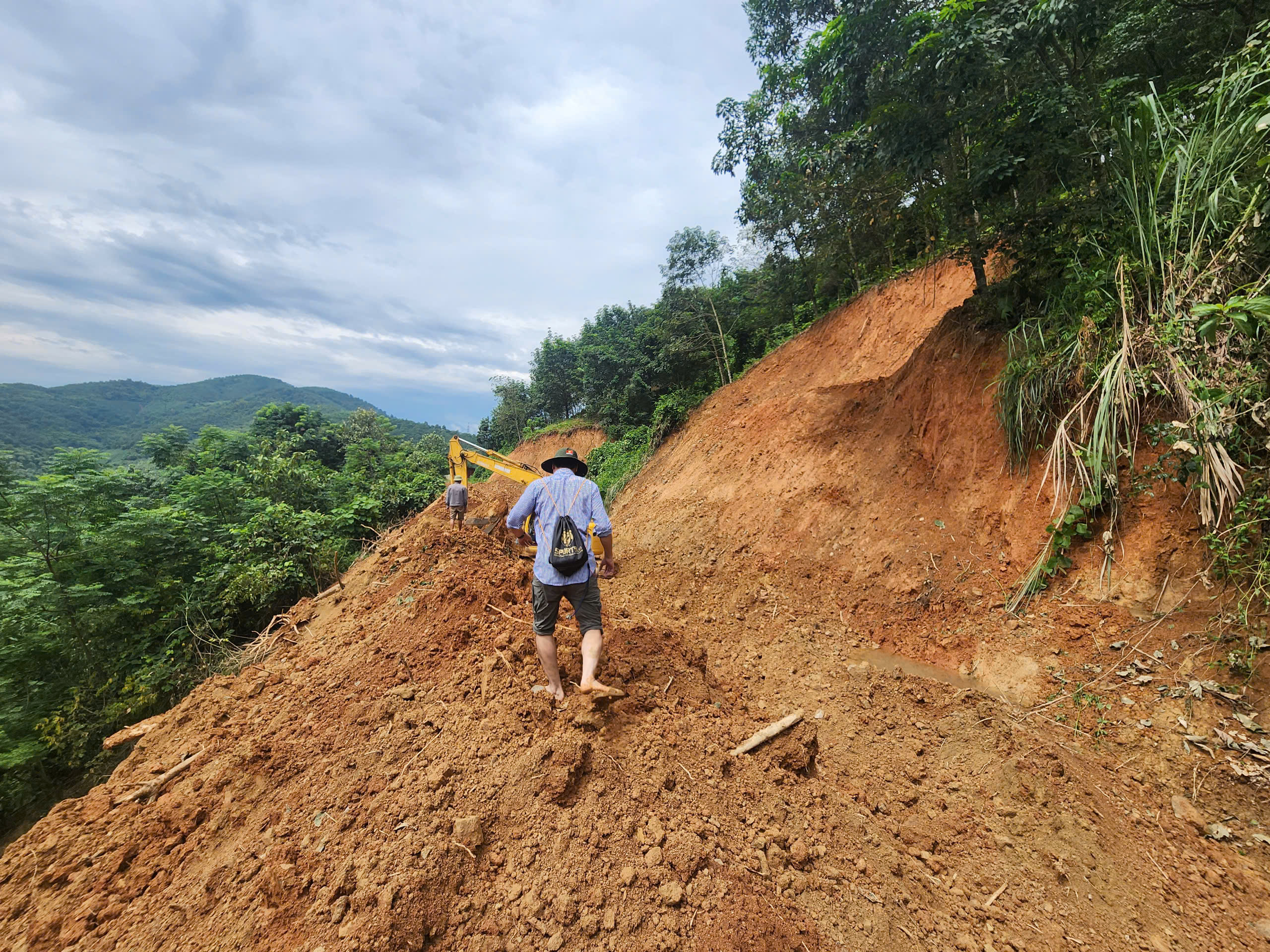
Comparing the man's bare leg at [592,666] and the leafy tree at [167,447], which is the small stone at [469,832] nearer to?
the man's bare leg at [592,666]

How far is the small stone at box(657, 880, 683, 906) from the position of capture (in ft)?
5.70

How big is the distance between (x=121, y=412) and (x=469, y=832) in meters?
170

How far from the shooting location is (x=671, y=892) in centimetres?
176

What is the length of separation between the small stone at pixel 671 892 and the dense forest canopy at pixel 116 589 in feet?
22.7

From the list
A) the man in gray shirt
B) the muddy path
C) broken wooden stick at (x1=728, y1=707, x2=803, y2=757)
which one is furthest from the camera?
the man in gray shirt

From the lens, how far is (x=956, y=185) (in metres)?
4.68

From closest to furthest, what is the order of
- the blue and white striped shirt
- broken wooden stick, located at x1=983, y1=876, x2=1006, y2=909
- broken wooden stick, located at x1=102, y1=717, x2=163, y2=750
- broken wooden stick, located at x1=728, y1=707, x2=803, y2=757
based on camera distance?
broken wooden stick, located at x1=983, y1=876, x2=1006, y2=909
broken wooden stick, located at x1=728, y1=707, x2=803, y2=757
the blue and white striped shirt
broken wooden stick, located at x1=102, y1=717, x2=163, y2=750

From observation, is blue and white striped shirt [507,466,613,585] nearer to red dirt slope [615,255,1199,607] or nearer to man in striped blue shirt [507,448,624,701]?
man in striped blue shirt [507,448,624,701]

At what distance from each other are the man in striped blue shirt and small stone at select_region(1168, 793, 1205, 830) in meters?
2.88

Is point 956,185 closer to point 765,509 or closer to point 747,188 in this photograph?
point 765,509

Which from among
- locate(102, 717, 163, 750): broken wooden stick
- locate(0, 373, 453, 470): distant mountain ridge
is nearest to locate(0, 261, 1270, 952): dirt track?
locate(102, 717, 163, 750): broken wooden stick

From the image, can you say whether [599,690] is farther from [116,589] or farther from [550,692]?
[116,589]

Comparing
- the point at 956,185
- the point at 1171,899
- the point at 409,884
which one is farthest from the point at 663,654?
the point at 956,185

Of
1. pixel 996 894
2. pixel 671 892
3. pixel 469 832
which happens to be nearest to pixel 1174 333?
pixel 996 894
